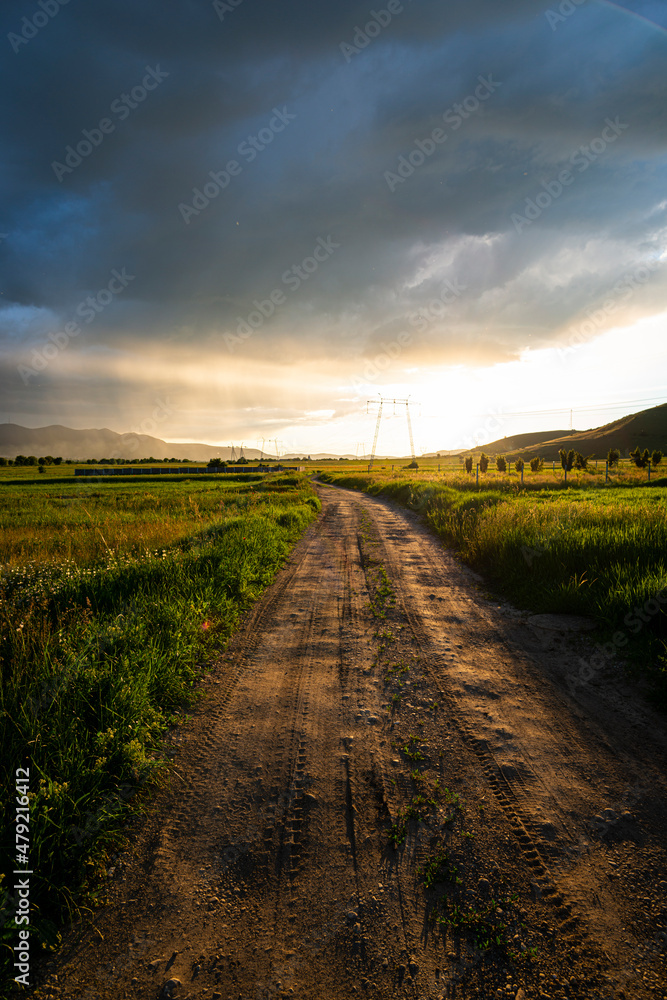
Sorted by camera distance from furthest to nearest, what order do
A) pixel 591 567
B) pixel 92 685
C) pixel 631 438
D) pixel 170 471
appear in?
1. pixel 631 438
2. pixel 170 471
3. pixel 591 567
4. pixel 92 685

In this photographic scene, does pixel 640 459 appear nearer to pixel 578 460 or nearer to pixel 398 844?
pixel 578 460

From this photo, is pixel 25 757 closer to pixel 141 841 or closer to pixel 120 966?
pixel 141 841

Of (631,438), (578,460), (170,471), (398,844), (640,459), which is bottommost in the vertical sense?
(398,844)

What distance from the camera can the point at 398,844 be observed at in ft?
8.58

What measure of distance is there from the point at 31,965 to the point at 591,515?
11592 mm

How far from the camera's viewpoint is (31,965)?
2.04 metres

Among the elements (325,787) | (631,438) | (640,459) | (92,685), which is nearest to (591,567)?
(325,787)

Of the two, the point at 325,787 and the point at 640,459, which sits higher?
the point at 640,459

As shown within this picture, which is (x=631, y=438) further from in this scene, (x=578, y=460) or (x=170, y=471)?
(x=170, y=471)

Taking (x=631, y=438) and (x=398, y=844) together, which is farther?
(x=631, y=438)

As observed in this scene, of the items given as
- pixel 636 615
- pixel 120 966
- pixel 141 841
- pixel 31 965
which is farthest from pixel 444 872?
pixel 636 615

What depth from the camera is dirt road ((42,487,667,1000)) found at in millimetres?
1968

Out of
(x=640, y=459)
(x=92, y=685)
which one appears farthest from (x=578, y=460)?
(x=92, y=685)

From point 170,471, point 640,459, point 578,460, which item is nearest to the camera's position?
point 640,459
